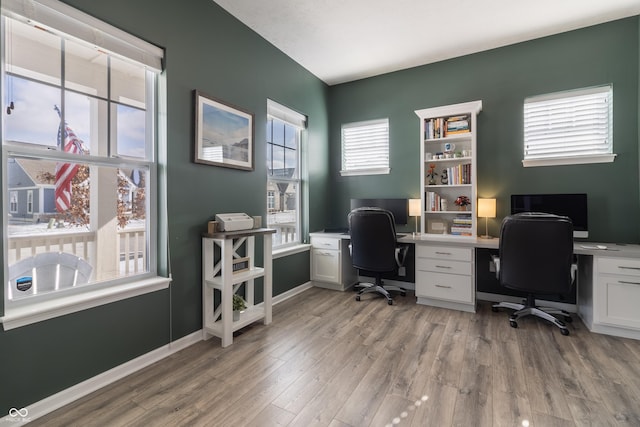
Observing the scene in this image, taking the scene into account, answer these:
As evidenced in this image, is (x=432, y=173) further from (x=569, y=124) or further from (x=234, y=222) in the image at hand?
(x=234, y=222)

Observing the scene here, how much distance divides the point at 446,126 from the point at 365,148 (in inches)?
47.9

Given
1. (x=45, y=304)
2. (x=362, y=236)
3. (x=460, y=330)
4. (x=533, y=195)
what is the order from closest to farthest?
(x=45, y=304) < (x=460, y=330) < (x=533, y=195) < (x=362, y=236)

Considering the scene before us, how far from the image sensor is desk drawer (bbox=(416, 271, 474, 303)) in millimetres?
3109

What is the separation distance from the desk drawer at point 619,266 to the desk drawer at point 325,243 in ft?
8.55

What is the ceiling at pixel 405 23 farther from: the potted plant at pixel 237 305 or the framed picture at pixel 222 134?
the potted plant at pixel 237 305

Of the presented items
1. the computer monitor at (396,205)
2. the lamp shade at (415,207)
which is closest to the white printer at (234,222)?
the computer monitor at (396,205)

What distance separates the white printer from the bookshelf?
7.12ft

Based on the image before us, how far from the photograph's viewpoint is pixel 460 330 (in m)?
2.70

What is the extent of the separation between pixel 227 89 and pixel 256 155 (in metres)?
0.70

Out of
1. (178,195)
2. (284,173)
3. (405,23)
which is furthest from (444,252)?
(178,195)

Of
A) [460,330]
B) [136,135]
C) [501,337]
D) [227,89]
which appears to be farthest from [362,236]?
[136,135]

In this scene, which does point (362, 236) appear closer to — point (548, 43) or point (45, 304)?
point (45, 304)

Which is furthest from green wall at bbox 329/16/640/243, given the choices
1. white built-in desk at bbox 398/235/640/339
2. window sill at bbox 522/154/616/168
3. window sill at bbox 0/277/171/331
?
window sill at bbox 0/277/171/331

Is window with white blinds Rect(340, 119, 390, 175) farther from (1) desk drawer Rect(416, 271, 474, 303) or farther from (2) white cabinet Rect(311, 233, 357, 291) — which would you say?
(1) desk drawer Rect(416, 271, 474, 303)
